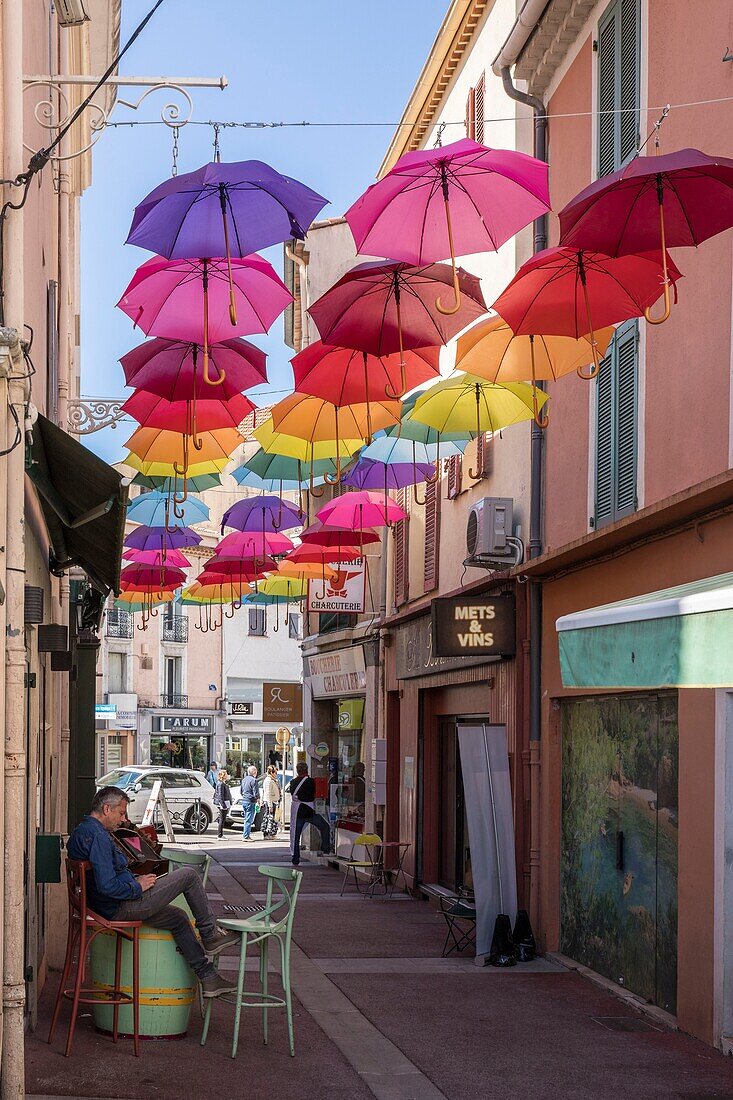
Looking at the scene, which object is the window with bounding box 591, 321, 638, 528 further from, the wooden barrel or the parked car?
the parked car

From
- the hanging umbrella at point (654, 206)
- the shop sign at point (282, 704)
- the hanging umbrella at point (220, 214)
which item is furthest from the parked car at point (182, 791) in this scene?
the hanging umbrella at point (654, 206)

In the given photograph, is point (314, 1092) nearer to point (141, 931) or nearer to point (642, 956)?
point (141, 931)

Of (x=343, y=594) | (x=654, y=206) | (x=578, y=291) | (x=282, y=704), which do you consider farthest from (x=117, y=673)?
(x=654, y=206)

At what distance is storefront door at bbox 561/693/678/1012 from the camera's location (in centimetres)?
1097

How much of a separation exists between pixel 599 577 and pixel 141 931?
17.8 feet

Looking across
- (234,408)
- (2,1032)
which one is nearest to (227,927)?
(2,1032)

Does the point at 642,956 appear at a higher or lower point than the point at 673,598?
lower

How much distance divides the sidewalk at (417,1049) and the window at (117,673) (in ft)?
142

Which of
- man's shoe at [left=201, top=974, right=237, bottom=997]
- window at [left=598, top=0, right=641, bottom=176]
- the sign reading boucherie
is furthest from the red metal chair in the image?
window at [left=598, top=0, right=641, bottom=176]

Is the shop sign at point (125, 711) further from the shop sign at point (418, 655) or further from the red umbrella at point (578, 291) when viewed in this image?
the red umbrella at point (578, 291)

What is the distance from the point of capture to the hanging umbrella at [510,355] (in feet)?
35.3

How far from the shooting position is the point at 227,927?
30.1 feet

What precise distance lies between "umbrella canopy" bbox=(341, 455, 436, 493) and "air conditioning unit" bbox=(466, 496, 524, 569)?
5.97 ft

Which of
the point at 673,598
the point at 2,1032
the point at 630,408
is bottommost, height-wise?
the point at 2,1032
